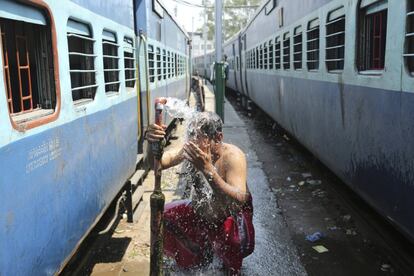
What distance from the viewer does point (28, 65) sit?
296 centimetres

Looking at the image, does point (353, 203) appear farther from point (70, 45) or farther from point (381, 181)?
point (70, 45)

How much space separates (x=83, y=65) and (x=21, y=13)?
1.64 m

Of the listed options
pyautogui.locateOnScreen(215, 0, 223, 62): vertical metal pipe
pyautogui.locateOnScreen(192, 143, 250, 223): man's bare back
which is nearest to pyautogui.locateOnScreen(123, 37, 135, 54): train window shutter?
pyautogui.locateOnScreen(192, 143, 250, 223): man's bare back

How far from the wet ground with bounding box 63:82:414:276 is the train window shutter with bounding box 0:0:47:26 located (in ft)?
7.64

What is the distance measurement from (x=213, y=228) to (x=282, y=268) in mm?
1043

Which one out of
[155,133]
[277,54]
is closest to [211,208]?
[155,133]

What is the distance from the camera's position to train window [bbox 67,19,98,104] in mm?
3915

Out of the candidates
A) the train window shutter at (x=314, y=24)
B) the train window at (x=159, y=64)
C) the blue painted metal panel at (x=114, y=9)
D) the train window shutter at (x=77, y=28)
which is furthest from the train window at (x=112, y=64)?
the train window at (x=159, y=64)

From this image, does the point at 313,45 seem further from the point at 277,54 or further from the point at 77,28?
the point at 77,28

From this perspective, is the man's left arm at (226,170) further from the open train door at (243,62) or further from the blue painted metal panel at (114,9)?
the open train door at (243,62)

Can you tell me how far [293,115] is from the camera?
8.34 metres

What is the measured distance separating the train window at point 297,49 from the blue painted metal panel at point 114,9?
115 inches

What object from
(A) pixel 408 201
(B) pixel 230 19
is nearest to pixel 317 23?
(A) pixel 408 201

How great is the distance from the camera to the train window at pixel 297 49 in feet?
25.6
